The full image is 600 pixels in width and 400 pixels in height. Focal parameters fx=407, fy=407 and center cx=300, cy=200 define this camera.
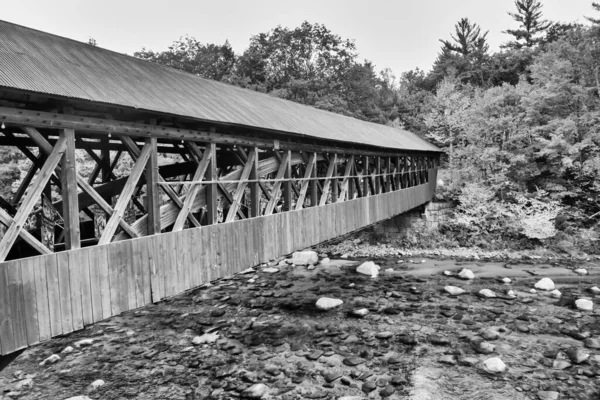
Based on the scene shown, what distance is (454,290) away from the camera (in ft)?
40.9

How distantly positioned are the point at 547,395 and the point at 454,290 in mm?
5856

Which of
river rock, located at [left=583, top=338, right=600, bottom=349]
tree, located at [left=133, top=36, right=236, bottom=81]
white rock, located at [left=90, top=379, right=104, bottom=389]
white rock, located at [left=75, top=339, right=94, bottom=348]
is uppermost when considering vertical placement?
tree, located at [left=133, top=36, right=236, bottom=81]

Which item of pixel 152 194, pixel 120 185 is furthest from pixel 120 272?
pixel 120 185

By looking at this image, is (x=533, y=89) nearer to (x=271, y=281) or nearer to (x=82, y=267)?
(x=271, y=281)

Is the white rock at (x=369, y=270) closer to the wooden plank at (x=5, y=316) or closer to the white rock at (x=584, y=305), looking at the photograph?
the white rock at (x=584, y=305)

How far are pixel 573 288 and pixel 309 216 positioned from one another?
859 centimetres

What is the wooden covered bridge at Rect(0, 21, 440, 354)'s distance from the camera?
14.9 feet

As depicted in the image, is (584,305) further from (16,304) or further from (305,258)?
(16,304)

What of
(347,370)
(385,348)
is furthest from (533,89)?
(347,370)

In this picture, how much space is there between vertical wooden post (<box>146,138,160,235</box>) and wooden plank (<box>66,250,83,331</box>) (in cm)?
135

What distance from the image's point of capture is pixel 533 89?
63.7 ft

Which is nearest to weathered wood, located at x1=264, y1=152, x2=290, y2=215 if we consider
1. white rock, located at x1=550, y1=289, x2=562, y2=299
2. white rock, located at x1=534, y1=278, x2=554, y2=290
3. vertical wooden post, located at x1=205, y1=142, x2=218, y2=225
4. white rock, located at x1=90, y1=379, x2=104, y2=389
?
vertical wooden post, located at x1=205, y1=142, x2=218, y2=225

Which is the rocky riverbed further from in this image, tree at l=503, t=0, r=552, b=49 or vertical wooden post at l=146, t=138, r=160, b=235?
tree at l=503, t=0, r=552, b=49

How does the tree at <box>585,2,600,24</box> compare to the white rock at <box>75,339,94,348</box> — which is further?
the tree at <box>585,2,600,24</box>
